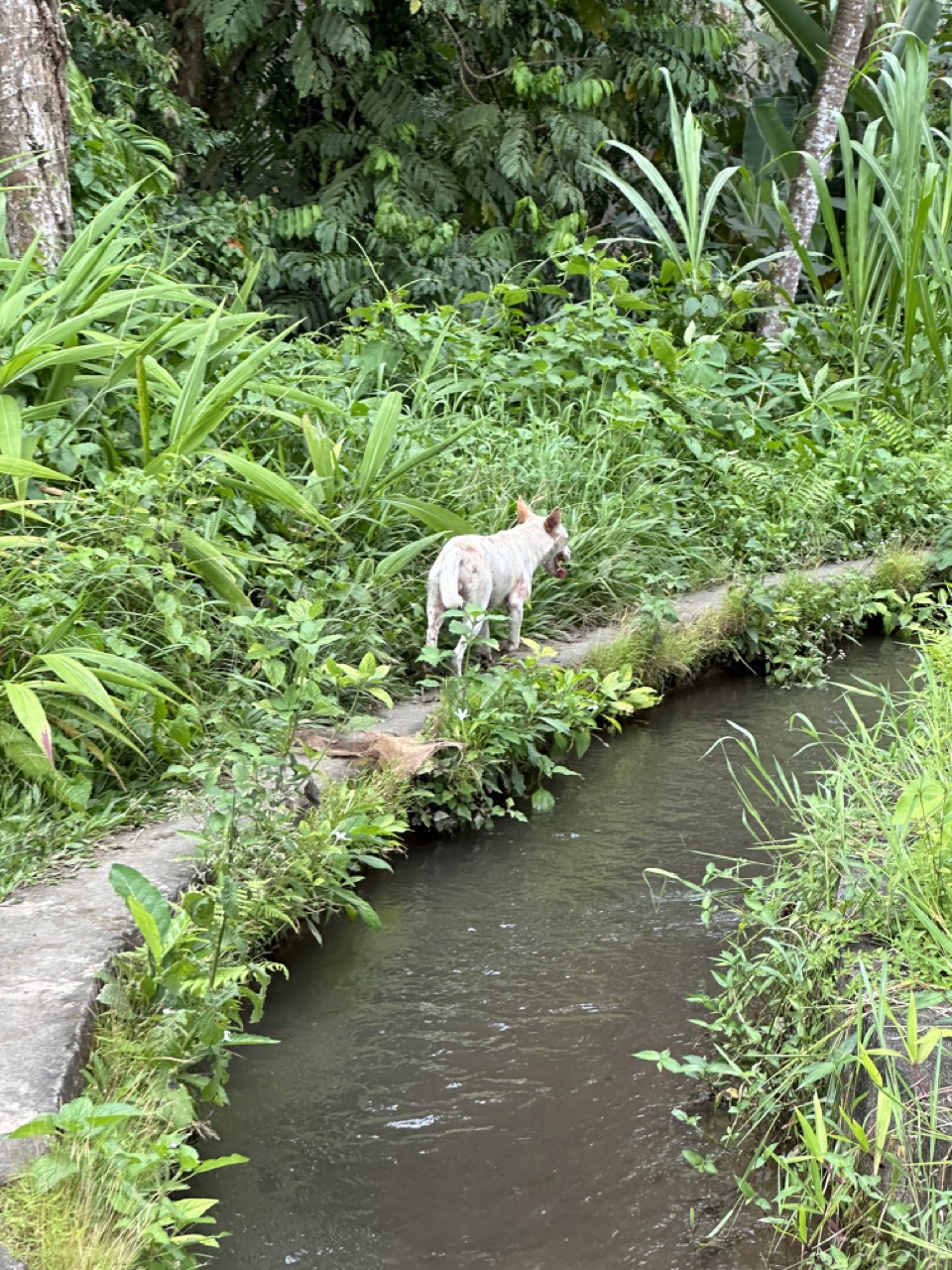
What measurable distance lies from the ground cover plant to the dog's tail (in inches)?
68.0

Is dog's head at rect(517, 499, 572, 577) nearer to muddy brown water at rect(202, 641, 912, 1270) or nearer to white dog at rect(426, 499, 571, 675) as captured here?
white dog at rect(426, 499, 571, 675)

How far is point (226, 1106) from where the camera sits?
9.31ft

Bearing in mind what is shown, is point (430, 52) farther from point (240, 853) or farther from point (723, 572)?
point (240, 853)

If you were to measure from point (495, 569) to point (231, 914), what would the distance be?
253 centimetres

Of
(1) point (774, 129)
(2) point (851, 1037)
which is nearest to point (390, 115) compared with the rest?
(1) point (774, 129)

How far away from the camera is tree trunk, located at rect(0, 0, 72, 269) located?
537 cm

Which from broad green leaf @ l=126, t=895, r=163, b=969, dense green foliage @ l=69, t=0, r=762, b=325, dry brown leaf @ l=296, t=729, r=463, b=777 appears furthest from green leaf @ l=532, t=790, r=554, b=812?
dense green foliage @ l=69, t=0, r=762, b=325

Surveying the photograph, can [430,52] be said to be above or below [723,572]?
above

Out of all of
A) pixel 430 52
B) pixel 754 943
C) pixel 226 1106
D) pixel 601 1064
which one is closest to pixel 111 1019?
pixel 226 1106

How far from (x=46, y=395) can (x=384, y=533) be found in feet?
4.77

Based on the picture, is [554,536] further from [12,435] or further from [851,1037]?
[851,1037]

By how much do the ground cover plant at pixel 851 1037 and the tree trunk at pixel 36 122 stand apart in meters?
4.17

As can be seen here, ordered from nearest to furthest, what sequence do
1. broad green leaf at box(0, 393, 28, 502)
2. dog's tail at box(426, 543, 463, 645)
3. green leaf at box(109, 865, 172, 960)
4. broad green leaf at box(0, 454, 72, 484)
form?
green leaf at box(109, 865, 172, 960)
broad green leaf at box(0, 454, 72, 484)
broad green leaf at box(0, 393, 28, 502)
dog's tail at box(426, 543, 463, 645)

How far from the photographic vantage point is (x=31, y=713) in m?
3.22
